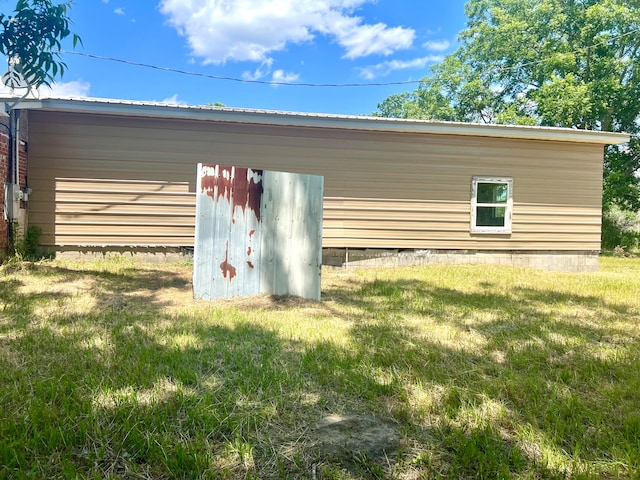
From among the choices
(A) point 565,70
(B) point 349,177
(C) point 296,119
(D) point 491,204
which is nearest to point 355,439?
(C) point 296,119

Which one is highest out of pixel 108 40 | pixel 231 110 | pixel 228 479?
pixel 108 40

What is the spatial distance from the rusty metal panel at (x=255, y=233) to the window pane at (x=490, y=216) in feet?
17.9

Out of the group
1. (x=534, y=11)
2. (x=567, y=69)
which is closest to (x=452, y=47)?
(x=534, y=11)

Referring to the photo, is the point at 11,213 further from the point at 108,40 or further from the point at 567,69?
the point at 567,69

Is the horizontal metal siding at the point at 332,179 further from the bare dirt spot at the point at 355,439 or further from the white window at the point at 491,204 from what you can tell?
the bare dirt spot at the point at 355,439

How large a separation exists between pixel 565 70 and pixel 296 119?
49.1ft

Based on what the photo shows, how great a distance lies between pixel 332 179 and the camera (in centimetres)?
815

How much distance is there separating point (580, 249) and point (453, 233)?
10.8 feet

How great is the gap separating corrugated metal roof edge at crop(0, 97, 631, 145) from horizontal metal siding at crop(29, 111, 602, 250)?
0.27 meters

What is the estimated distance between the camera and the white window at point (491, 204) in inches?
344

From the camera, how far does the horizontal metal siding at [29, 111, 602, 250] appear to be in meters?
7.35

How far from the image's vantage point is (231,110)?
7312mm

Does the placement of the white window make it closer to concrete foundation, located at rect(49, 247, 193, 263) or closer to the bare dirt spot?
concrete foundation, located at rect(49, 247, 193, 263)

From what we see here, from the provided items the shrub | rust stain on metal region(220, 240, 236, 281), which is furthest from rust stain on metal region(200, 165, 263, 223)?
the shrub
